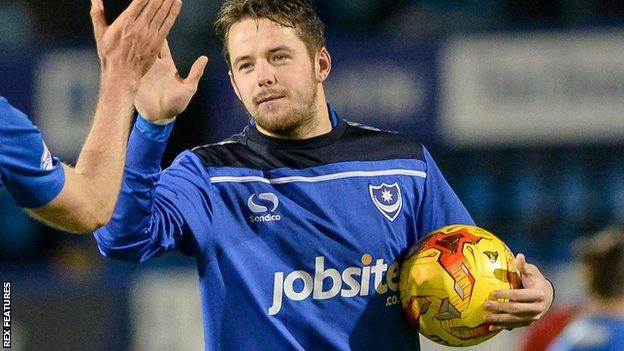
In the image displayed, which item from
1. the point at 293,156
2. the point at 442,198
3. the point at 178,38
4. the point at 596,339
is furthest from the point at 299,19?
the point at 178,38

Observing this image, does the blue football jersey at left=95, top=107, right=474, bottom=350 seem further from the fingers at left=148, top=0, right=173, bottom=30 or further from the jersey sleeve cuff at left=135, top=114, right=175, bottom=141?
the fingers at left=148, top=0, right=173, bottom=30

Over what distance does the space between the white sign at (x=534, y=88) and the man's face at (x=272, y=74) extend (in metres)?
4.97

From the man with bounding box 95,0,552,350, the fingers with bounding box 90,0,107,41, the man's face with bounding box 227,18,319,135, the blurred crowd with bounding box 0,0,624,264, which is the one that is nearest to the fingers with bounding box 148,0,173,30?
the fingers with bounding box 90,0,107,41

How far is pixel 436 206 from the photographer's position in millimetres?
4629

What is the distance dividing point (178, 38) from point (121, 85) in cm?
644

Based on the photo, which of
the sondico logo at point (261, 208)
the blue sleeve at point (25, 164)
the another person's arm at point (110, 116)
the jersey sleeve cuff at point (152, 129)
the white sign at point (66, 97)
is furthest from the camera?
the white sign at point (66, 97)

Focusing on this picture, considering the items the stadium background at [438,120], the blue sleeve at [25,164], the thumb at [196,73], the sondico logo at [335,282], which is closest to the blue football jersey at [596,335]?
the sondico logo at [335,282]

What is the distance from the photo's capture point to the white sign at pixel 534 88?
370 inches

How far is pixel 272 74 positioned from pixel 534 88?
17.4ft

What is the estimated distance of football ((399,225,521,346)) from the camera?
430 cm

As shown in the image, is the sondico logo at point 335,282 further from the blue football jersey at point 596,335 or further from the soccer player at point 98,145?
the blue football jersey at point 596,335

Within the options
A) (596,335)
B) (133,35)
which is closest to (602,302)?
(596,335)

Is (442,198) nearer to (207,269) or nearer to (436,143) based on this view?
(207,269)

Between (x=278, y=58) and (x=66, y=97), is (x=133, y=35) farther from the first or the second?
(x=66, y=97)
